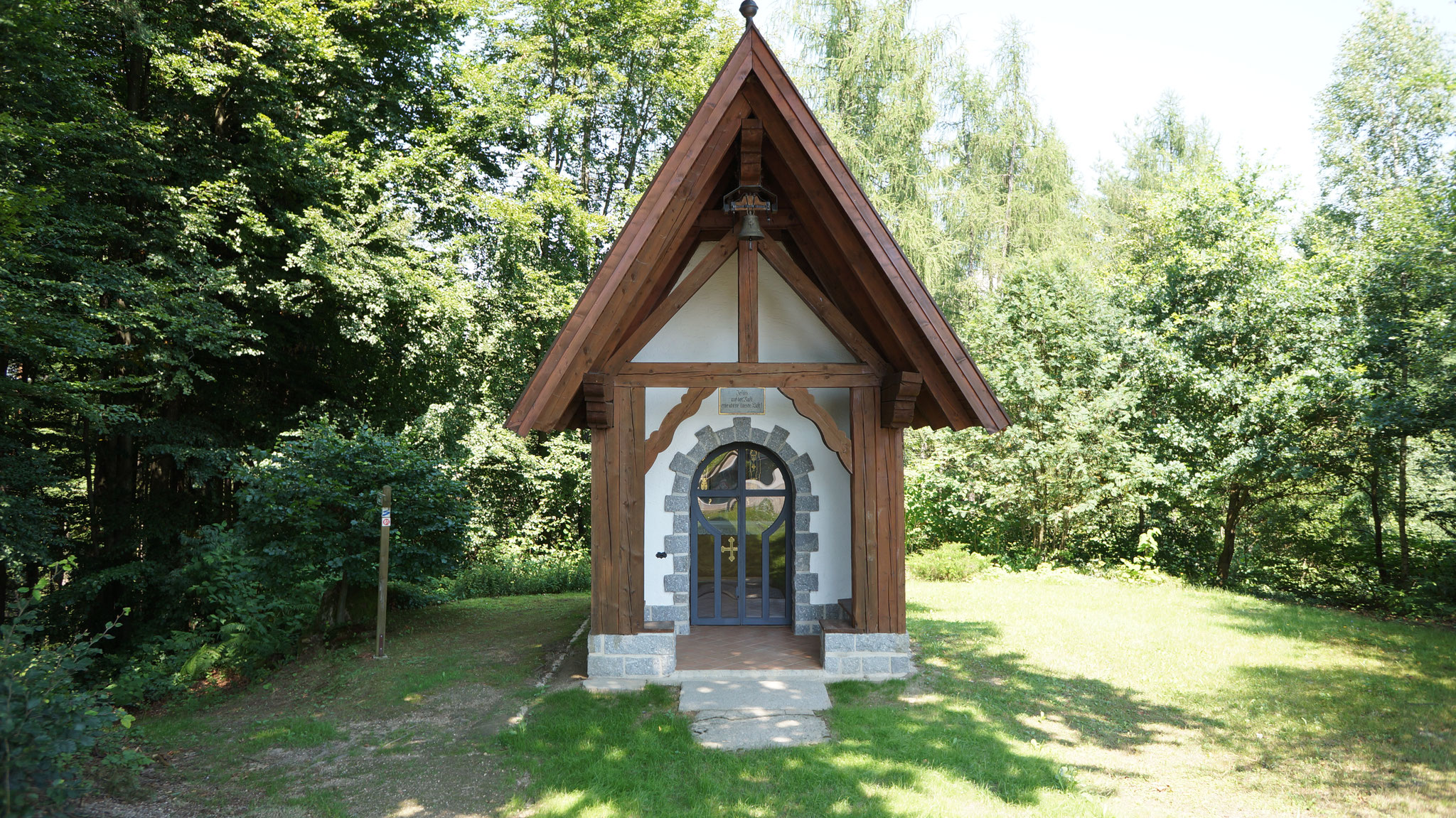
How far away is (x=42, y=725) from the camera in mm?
3717

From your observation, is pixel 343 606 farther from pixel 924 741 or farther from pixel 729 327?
pixel 924 741

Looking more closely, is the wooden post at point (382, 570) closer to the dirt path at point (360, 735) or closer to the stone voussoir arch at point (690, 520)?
the dirt path at point (360, 735)

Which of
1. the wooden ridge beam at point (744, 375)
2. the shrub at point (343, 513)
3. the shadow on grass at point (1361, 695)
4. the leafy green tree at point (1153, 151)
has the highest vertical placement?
the leafy green tree at point (1153, 151)

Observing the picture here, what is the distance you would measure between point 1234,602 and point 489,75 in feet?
56.4

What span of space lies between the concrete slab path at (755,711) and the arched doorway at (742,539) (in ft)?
5.63

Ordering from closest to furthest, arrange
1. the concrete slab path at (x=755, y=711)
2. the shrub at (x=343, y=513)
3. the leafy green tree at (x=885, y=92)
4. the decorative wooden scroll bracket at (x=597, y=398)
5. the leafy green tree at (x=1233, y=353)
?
1. the concrete slab path at (x=755, y=711)
2. the decorative wooden scroll bracket at (x=597, y=398)
3. the shrub at (x=343, y=513)
4. the leafy green tree at (x=1233, y=353)
5. the leafy green tree at (x=885, y=92)

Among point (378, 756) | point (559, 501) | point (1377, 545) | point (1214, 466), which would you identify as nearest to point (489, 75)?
point (559, 501)

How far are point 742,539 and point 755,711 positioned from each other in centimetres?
247

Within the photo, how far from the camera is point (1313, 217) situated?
1969cm

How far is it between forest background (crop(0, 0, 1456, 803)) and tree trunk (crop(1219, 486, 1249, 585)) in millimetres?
73

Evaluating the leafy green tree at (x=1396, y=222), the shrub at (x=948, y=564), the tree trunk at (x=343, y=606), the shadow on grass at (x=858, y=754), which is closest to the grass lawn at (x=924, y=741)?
the shadow on grass at (x=858, y=754)

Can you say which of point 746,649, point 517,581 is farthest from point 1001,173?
point 746,649

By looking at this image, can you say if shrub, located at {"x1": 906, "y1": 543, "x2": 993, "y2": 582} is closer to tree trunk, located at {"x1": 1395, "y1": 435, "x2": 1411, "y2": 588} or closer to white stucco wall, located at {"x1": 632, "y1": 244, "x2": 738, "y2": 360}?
tree trunk, located at {"x1": 1395, "y1": 435, "x2": 1411, "y2": 588}

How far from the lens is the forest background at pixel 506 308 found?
9828mm
